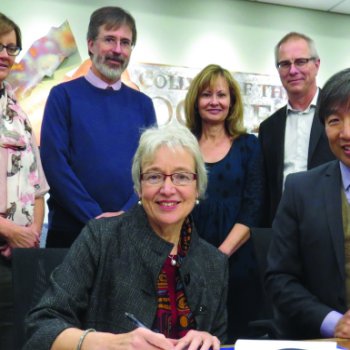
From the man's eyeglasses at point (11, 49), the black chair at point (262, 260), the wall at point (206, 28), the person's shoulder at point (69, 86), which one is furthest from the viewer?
the wall at point (206, 28)

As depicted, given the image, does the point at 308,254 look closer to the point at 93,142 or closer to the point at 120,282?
the point at 120,282

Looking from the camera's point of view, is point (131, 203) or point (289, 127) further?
point (289, 127)

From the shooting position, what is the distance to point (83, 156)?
2568 millimetres

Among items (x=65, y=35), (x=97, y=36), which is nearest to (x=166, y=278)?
(x=97, y=36)

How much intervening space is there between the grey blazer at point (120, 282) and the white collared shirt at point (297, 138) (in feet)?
4.66

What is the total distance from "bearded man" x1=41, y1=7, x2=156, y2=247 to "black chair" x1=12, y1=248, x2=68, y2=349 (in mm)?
791

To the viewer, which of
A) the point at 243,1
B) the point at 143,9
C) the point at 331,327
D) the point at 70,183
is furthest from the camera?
the point at 243,1

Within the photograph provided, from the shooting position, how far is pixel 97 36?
9.00 feet

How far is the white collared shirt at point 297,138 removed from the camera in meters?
3.00

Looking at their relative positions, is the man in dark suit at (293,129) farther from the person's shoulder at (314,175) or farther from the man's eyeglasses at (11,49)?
the man's eyeglasses at (11,49)

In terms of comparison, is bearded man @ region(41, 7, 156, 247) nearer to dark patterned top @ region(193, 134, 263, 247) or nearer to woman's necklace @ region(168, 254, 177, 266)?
dark patterned top @ region(193, 134, 263, 247)

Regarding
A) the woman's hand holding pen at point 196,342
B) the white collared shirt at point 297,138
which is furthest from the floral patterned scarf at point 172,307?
the white collared shirt at point 297,138

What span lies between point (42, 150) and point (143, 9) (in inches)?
122

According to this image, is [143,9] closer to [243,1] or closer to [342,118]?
[243,1]
